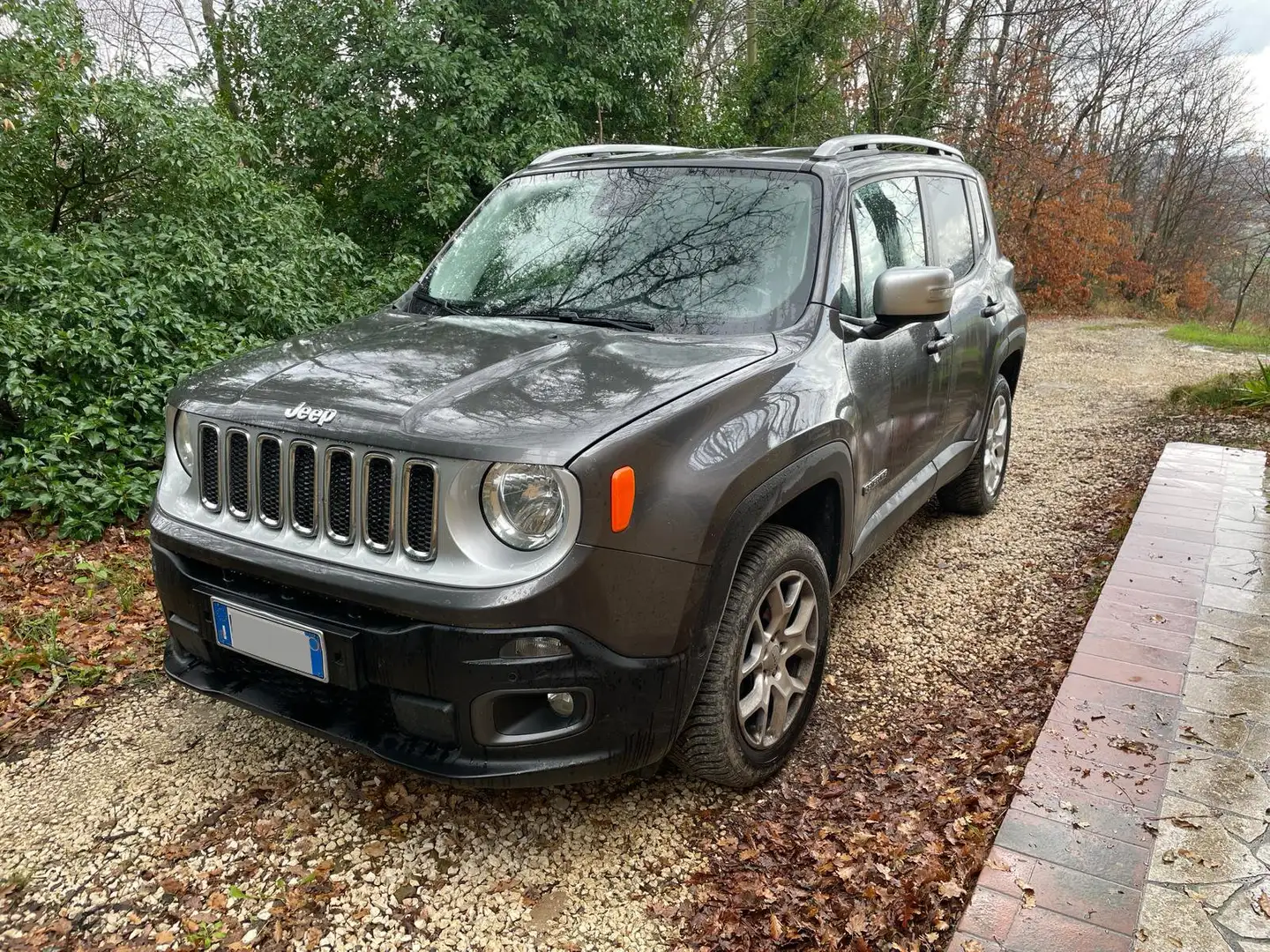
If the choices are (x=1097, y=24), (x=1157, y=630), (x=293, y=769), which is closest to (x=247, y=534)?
(x=293, y=769)

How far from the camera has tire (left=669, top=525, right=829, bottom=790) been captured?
7.66 ft

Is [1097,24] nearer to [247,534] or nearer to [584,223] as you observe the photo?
[584,223]

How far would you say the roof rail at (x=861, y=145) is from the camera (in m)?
3.26

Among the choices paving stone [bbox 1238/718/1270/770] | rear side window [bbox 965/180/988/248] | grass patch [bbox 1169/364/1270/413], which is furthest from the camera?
grass patch [bbox 1169/364/1270/413]

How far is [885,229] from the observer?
3.42m

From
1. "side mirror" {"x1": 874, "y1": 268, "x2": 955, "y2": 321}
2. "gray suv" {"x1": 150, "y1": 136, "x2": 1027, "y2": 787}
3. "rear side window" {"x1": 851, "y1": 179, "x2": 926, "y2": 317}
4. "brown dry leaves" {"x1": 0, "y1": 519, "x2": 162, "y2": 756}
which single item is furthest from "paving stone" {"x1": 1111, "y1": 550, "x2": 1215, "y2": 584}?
"brown dry leaves" {"x1": 0, "y1": 519, "x2": 162, "y2": 756}

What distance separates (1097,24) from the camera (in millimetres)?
22500

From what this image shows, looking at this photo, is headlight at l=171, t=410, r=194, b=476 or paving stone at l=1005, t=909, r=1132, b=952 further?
headlight at l=171, t=410, r=194, b=476

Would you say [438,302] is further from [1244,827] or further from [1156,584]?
[1156,584]

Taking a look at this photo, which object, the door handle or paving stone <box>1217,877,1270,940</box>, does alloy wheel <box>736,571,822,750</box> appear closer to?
paving stone <box>1217,877,1270,940</box>

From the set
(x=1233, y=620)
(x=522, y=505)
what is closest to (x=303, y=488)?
(x=522, y=505)

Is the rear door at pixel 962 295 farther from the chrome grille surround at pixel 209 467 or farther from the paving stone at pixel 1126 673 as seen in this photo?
the chrome grille surround at pixel 209 467

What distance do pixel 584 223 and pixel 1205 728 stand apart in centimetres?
269

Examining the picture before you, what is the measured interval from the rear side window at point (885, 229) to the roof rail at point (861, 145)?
17 cm
